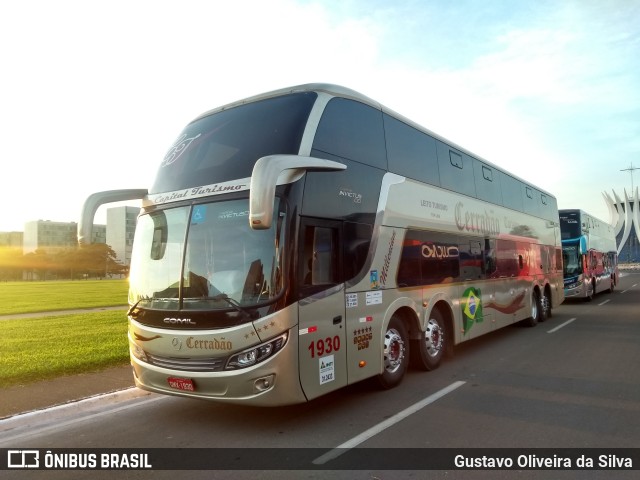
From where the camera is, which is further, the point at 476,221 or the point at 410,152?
the point at 476,221

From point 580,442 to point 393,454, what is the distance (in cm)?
187

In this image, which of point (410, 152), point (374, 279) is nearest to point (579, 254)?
point (410, 152)

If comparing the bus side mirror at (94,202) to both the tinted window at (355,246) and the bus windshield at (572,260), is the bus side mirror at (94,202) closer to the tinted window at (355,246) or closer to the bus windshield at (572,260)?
the tinted window at (355,246)

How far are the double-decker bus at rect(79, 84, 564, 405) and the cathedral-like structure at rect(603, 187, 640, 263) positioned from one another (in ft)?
406

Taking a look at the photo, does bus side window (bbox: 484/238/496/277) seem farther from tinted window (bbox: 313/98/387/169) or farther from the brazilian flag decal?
tinted window (bbox: 313/98/387/169)

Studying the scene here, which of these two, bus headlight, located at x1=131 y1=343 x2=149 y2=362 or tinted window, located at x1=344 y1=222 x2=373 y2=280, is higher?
tinted window, located at x1=344 y1=222 x2=373 y2=280

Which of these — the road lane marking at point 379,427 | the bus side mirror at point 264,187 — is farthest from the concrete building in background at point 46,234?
the bus side mirror at point 264,187

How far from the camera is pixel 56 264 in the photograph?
335 feet

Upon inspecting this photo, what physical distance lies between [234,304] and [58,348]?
23.7 feet

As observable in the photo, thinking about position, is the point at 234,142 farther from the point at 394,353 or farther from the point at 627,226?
the point at 627,226

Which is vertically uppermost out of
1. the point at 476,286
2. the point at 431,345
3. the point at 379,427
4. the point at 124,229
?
the point at 124,229

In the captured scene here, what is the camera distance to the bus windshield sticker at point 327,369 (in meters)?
5.47

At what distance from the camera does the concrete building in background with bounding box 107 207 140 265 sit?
8017mm

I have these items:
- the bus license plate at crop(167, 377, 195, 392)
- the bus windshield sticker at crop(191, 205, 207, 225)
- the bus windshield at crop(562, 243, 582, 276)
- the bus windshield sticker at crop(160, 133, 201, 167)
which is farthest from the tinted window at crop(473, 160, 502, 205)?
the bus windshield at crop(562, 243, 582, 276)
